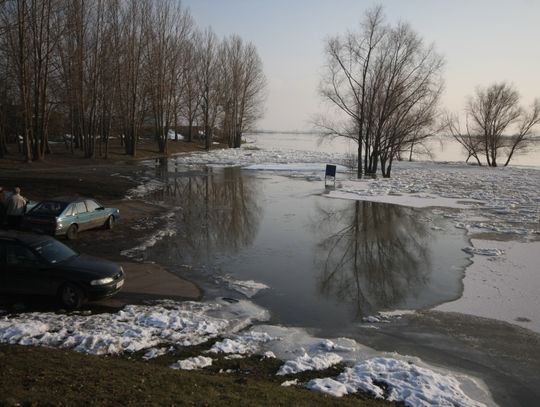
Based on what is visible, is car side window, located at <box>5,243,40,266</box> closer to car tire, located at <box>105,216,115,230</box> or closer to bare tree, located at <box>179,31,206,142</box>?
car tire, located at <box>105,216,115,230</box>

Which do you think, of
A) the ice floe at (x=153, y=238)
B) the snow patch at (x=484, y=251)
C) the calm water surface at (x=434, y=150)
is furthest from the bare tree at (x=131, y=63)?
the snow patch at (x=484, y=251)

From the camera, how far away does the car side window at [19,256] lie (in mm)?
10977

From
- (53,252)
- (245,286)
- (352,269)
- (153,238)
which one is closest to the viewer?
(53,252)

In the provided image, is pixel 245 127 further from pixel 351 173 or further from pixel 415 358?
pixel 415 358

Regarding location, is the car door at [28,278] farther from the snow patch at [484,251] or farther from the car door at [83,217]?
the snow patch at [484,251]

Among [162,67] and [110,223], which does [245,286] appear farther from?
[162,67]

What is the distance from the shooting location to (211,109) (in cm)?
8106

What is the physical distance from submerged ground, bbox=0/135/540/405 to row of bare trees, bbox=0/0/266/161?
1301 cm

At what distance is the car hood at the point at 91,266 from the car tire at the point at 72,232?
5991 mm

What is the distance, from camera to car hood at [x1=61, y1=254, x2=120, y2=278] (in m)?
11.1

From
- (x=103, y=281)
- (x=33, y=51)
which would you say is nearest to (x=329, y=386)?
(x=103, y=281)

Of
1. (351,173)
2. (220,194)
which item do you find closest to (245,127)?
(351,173)

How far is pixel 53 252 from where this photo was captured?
11.5m

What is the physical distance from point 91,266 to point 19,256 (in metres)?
1.51
